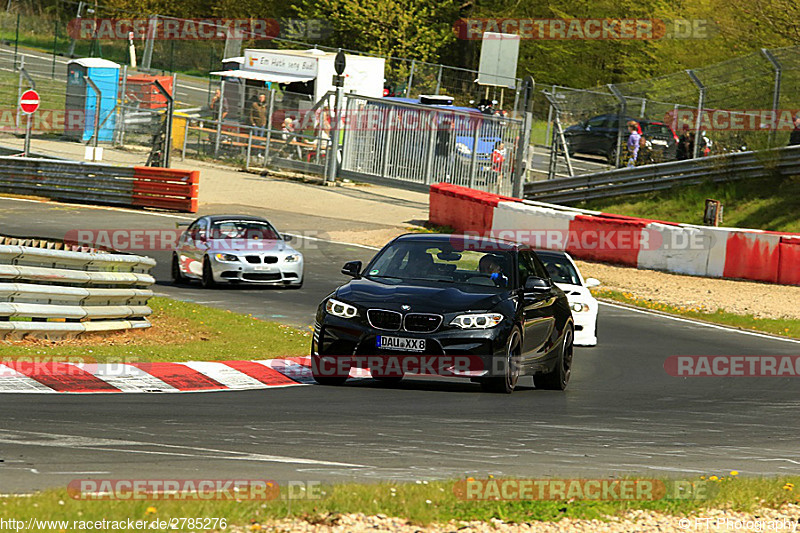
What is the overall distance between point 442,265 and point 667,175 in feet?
70.1

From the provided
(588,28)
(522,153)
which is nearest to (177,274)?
(522,153)

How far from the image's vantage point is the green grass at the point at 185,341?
12.1m

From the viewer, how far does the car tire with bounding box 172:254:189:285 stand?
2108 cm

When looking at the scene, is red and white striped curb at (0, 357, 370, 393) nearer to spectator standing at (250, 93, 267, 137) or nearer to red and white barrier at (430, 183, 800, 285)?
red and white barrier at (430, 183, 800, 285)

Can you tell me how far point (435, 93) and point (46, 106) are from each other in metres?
14.5

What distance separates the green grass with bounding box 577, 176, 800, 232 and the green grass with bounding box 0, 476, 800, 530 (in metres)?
22.8

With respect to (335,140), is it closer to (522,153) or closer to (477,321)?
(522,153)

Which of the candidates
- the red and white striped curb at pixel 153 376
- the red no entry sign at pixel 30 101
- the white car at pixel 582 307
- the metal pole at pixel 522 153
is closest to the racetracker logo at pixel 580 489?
the red and white striped curb at pixel 153 376

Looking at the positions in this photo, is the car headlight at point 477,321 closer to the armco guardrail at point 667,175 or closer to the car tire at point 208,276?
the car tire at point 208,276

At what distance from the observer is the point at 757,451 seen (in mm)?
9414

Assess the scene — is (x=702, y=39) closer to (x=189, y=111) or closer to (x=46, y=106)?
(x=189, y=111)

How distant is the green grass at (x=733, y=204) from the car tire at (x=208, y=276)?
14.3 metres

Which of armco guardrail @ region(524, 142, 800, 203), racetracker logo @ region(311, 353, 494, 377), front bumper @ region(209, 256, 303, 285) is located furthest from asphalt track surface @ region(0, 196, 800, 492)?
armco guardrail @ region(524, 142, 800, 203)

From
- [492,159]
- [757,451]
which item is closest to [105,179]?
[492,159]
